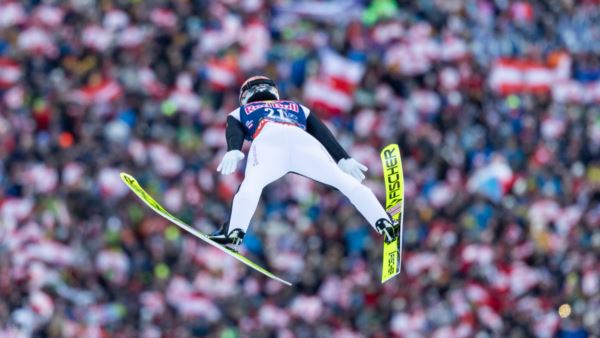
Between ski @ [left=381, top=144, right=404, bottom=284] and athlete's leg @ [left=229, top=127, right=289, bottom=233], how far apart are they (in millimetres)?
1281

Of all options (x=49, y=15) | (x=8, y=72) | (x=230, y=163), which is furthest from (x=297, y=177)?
(x=230, y=163)

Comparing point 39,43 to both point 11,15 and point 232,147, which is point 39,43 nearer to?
point 11,15

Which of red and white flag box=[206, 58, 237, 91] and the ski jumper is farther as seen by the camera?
red and white flag box=[206, 58, 237, 91]

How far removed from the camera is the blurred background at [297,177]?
2438 centimetres

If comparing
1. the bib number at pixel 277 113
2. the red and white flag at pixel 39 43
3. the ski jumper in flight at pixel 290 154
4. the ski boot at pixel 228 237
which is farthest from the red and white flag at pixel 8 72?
the ski boot at pixel 228 237

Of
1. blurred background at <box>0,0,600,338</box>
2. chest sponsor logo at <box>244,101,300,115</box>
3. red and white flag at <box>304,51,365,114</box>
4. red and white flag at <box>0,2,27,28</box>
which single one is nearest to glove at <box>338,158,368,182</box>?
chest sponsor logo at <box>244,101,300,115</box>

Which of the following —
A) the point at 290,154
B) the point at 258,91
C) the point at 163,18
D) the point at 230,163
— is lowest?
the point at 230,163

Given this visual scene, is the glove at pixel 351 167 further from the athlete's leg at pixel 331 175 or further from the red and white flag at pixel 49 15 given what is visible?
the red and white flag at pixel 49 15

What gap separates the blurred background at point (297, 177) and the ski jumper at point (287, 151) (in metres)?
8.53

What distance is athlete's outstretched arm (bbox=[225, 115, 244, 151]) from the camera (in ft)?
48.3

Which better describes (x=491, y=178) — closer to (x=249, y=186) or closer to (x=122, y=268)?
(x=122, y=268)

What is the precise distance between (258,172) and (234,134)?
0.44 m

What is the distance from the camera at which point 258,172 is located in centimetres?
1484

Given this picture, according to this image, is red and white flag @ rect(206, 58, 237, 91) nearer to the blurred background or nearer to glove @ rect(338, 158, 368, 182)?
the blurred background
